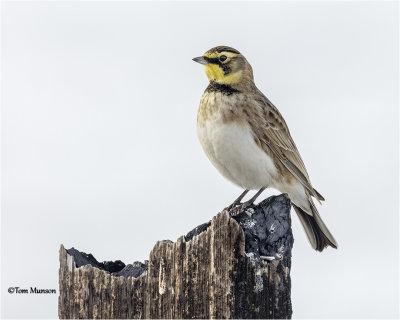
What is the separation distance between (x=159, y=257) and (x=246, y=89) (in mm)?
5241

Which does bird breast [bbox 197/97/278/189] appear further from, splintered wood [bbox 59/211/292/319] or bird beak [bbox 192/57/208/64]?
splintered wood [bbox 59/211/292/319]

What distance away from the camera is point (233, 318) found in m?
6.24

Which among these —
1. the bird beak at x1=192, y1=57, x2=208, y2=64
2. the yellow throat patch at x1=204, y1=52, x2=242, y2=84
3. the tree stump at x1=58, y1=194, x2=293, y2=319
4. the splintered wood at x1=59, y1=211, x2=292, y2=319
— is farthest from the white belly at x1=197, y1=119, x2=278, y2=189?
the splintered wood at x1=59, y1=211, x2=292, y2=319

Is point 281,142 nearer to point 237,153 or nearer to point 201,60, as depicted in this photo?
point 237,153

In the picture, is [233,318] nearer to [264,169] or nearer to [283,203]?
[283,203]

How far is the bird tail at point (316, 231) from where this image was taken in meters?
10.8

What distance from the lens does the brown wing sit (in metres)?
11.0

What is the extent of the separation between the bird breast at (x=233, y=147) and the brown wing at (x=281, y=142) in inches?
10.2

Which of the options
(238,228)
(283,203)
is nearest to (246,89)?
(283,203)

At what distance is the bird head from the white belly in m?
0.91

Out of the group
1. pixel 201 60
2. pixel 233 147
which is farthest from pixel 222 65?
pixel 233 147

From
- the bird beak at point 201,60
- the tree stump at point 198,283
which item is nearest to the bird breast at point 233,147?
the bird beak at point 201,60

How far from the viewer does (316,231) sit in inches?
432

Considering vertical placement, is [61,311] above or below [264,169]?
below
